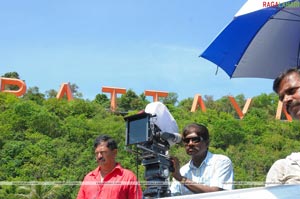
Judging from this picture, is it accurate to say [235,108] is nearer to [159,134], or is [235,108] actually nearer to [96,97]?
[96,97]

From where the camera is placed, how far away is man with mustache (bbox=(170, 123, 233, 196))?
2695 millimetres

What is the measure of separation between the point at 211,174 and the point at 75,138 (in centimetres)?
2862

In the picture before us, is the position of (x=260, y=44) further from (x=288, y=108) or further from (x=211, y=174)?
(x=288, y=108)

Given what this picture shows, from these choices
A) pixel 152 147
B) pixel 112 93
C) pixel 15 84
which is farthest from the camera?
pixel 112 93

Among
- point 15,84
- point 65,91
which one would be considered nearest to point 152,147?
point 15,84

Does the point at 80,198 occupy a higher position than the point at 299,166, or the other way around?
the point at 299,166

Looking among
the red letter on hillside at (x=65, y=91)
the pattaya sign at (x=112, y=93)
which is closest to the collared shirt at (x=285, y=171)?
the pattaya sign at (x=112, y=93)

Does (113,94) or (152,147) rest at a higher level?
(113,94)

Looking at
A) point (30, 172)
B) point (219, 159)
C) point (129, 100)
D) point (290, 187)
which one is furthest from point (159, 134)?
point (129, 100)

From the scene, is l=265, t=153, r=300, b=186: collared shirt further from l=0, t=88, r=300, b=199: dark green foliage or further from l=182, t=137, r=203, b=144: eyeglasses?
l=0, t=88, r=300, b=199: dark green foliage

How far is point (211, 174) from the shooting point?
9.06ft

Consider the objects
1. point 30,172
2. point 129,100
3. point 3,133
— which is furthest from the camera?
point 129,100

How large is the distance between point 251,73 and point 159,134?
187 cm

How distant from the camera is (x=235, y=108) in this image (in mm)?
42031
